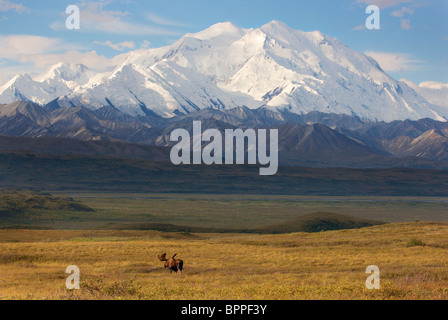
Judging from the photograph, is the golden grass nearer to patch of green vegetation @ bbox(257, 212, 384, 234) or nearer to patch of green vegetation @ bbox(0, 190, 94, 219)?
patch of green vegetation @ bbox(257, 212, 384, 234)

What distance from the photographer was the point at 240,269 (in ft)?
131

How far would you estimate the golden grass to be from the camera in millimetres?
26047

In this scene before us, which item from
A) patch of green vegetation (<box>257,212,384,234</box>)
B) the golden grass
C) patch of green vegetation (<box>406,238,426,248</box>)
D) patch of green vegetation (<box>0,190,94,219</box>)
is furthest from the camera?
patch of green vegetation (<box>0,190,94,219</box>)

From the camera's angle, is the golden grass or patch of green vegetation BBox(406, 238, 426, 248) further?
patch of green vegetation BBox(406, 238, 426, 248)

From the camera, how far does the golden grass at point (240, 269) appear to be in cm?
2605

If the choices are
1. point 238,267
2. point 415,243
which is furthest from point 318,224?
point 238,267

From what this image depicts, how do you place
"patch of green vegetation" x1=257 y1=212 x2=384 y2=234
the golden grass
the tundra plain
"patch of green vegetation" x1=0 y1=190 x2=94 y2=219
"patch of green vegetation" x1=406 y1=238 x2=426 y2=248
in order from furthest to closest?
1. "patch of green vegetation" x1=0 y1=190 x2=94 y2=219
2. "patch of green vegetation" x1=257 y1=212 x2=384 y2=234
3. "patch of green vegetation" x1=406 y1=238 x2=426 y2=248
4. the tundra plain
5. the golden grass

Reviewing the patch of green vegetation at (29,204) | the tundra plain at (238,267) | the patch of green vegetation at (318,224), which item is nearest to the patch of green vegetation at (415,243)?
the tundra plain at (238,267)

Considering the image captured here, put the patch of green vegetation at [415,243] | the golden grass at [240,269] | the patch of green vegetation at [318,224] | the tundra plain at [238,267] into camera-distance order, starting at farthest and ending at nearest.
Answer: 1. the patch of green vegetation at [318,224]
2. the patch of green vegetation at [415,243]
3. the tundra plain at [238,267]
4. the golden grass at [240,269]

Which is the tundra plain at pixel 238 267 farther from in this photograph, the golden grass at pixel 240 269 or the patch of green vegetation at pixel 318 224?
the patch of green vegetation at pixel 318 224

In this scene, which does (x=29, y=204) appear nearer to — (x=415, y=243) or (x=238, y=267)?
(x=415, y=243)

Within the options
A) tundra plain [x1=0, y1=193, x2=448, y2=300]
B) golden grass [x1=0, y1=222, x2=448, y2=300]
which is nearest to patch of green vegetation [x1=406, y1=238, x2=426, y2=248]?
tundra plain [x1=0, y1=193, x2=448, y2=300]

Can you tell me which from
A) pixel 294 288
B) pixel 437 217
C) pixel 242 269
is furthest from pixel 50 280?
pixel 437 217
